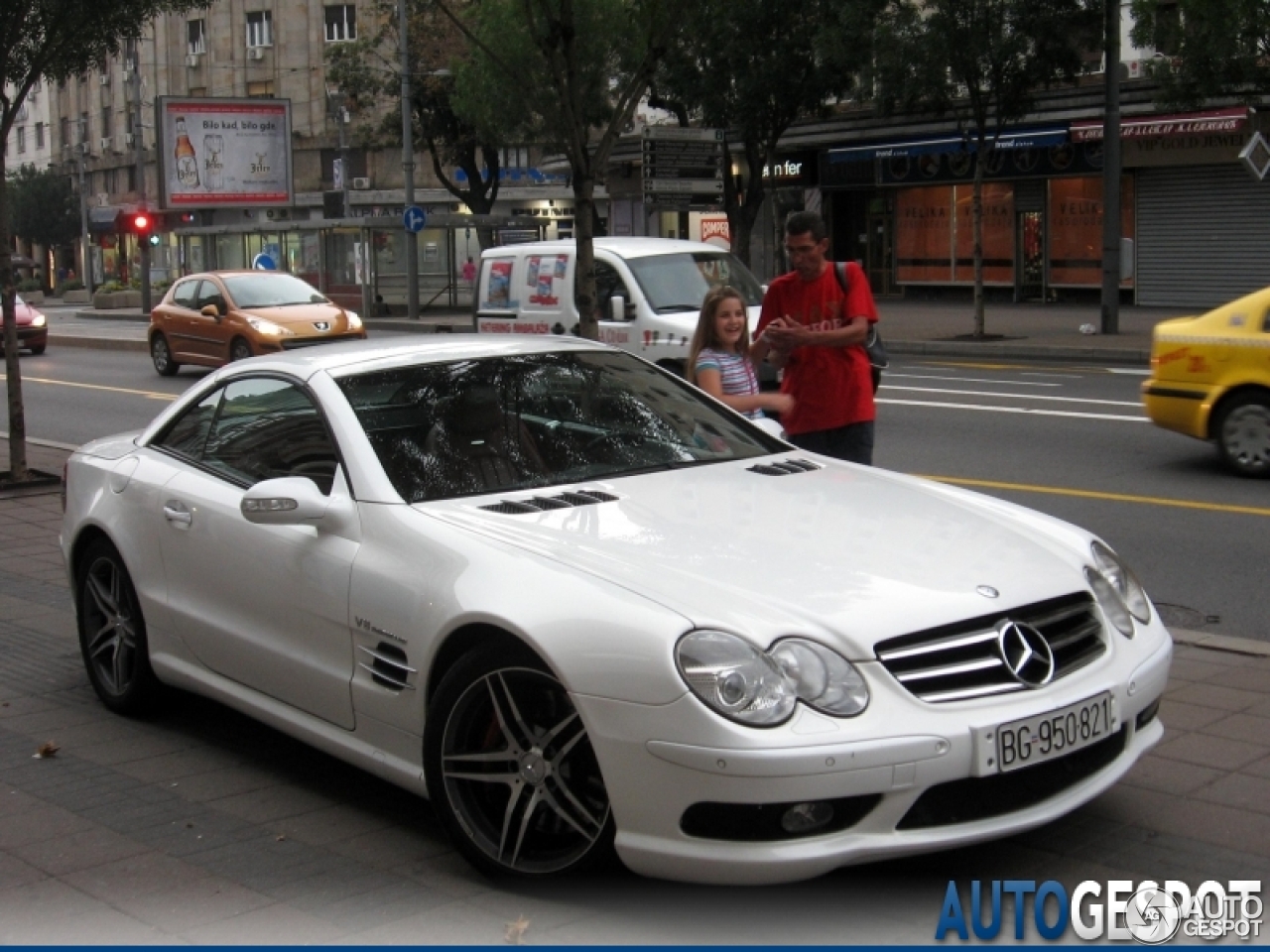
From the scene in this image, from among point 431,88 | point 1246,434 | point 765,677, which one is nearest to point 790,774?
point 765,677

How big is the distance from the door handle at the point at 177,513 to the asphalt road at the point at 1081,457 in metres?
4.39

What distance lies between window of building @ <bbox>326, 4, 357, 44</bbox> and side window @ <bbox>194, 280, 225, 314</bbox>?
41.1 meters

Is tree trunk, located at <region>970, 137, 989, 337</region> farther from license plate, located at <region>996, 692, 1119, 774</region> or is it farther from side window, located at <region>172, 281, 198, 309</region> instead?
license plate, located at <region>996, 692, 1119, 774</region>

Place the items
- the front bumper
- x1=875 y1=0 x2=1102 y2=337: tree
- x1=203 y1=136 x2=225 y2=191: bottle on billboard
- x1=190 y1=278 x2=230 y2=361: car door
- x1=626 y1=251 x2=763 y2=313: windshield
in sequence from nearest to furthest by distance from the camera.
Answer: the front bumper
x1=626 y1=251 x2=763 y2=313: windshield
x1=190 y1=278 x2=230 y2=361: car door
x1=875 y1=0 x2=1102 y2=337: tree
x1=203 y1=136 x2=225 y2=191: bottle on billboard

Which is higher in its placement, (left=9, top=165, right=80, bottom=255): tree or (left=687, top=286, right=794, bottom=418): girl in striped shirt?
(left=9, top=165, right=80, bottom=255): tree

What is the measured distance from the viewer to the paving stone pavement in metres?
4.04

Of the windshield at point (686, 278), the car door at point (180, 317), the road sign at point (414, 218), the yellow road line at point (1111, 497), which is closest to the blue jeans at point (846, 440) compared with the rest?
the yellow road line at point (1111, 497)

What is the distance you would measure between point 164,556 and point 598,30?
28.0 metres

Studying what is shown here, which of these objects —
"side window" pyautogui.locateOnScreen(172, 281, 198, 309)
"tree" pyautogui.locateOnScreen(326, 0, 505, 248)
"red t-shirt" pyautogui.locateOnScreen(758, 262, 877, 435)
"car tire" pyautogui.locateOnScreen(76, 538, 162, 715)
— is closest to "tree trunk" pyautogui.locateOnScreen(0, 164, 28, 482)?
"car tire" pyautogui.locateOnScreen(76, 538, 162, 715)

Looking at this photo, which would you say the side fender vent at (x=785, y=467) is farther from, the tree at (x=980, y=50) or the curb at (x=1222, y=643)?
the tree at (x=980, y=50)

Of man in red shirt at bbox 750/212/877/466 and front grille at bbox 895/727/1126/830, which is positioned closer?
front grille at bbox 895/727/1126/830

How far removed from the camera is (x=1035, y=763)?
4.00 metres

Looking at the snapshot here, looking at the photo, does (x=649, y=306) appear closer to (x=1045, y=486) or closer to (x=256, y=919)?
(x=1045, y=486)

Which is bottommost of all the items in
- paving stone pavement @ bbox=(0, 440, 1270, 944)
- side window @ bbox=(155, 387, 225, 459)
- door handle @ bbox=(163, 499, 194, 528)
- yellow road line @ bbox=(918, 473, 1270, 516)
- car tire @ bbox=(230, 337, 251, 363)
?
paving stone pavement @ bbox=(0, 440, 1270, 944)
